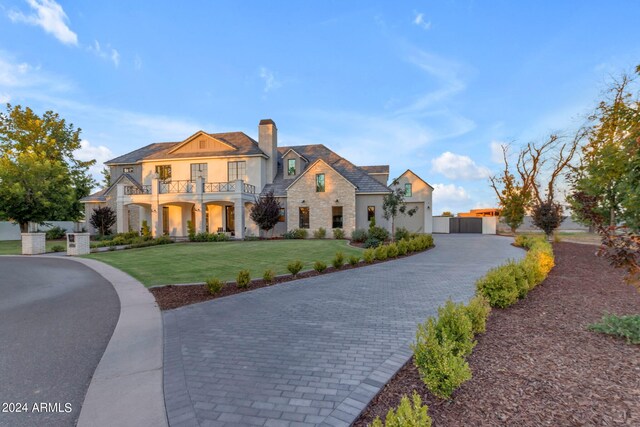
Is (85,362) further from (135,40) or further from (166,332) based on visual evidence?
(135,40)

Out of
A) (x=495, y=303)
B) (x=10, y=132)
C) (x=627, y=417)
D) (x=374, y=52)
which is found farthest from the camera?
(x=10, y=132)

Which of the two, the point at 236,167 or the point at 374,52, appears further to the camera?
the point at 236,167

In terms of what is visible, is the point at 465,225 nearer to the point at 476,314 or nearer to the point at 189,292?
the point at 189,292

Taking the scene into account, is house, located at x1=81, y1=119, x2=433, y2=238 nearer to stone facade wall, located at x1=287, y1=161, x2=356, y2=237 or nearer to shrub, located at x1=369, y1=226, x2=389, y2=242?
stone facade wall, located at x1=287, y1=161, x2=356, y2=237

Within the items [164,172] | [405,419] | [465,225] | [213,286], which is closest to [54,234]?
[164,172]

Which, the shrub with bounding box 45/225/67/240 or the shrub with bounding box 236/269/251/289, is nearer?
the shrub with bounding box 236/269/251/289

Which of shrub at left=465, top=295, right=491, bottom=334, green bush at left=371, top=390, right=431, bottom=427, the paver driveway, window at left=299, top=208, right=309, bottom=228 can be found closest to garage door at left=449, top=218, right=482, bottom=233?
window at left=299, top=208, right=309, bottom=228

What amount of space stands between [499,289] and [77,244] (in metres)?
21.4

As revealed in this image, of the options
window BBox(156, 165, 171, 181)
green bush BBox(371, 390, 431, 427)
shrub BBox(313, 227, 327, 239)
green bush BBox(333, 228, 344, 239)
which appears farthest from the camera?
window BBox(156, 165, 171, 181)

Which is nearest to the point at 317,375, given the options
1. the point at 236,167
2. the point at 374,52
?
the point at 374,52

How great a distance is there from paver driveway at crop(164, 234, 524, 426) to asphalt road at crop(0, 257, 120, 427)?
1019 mm

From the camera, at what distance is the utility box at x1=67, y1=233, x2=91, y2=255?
17953 millimetres

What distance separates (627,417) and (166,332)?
20.0 ft

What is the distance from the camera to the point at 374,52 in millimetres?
13875
